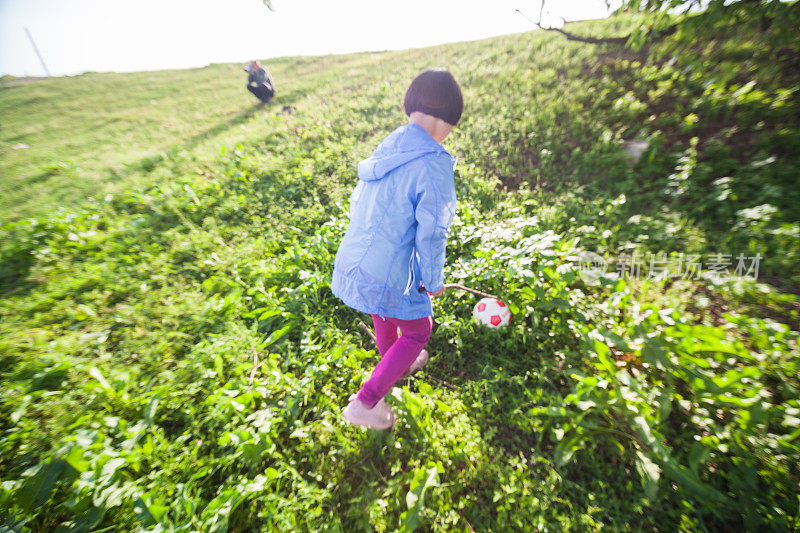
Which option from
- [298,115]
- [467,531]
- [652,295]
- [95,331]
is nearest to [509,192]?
[652,295]

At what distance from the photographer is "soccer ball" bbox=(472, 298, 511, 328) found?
270 cm

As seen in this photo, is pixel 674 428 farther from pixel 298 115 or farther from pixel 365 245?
pixel 298 115

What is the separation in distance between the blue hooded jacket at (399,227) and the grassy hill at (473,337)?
1000 mm

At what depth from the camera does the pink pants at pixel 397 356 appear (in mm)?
1937

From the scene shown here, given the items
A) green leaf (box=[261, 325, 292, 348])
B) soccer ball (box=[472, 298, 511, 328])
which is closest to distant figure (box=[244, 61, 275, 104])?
green leaf (box=[261, 325, 292, 348])

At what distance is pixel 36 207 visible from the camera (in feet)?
16.6

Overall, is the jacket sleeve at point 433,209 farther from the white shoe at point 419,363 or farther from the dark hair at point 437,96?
the white shoe at point 419,363

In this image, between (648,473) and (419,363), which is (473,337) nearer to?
(419,363)

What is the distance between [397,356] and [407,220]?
95 centimetres

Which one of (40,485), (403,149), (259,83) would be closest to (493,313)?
(403,149)

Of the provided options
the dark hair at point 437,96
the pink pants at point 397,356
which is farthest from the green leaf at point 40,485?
the dark hair at point 437,96

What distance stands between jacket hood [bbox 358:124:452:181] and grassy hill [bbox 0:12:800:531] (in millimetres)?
1548

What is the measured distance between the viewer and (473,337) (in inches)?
110

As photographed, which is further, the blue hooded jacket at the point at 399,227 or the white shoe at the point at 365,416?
the white shoe at the point at 365,416
